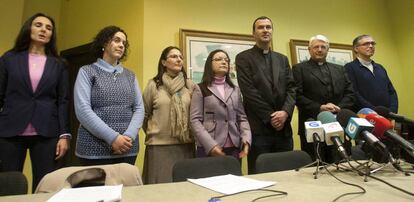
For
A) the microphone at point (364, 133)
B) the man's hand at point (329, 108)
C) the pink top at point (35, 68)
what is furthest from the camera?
the man's hand at point (329, 108)

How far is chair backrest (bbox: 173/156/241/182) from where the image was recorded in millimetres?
1413

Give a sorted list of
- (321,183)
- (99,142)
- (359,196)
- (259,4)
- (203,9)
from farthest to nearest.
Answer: (259,4)
(203,9)
(99,142)
(321,183)
(359,196)

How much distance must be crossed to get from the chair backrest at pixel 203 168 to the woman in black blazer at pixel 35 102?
0.83 meters

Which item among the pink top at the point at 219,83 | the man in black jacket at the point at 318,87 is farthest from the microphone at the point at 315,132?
the man in black jacket at the point at 318,87

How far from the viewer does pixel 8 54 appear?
184 cm

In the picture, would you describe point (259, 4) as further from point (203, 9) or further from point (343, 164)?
point (343, 164)

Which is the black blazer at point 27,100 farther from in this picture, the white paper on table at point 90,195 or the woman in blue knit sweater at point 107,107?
the white paper on table at point 90,195

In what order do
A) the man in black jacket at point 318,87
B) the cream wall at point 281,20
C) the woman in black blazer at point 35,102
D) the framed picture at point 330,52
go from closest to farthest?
the woman in black blazer at point 35,102 → the man in black jacket at point 318,87 → the cream wall at point 281,20 → the framed picture at point 330,52

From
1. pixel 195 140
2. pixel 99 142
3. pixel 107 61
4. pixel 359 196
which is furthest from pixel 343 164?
pixel 107 61

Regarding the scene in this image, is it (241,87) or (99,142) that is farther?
(241,87)

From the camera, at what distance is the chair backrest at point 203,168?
1413 millimetres

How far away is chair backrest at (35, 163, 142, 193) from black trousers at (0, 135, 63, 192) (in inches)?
25.5

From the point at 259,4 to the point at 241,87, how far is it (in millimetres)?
1470

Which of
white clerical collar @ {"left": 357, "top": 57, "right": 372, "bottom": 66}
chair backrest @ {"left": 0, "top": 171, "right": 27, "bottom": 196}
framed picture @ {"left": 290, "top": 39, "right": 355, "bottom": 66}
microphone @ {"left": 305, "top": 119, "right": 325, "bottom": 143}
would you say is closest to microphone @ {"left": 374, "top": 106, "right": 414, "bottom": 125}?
microphone @ {"left": 305, "top": 119, "right": 325, "bottom": 143}
